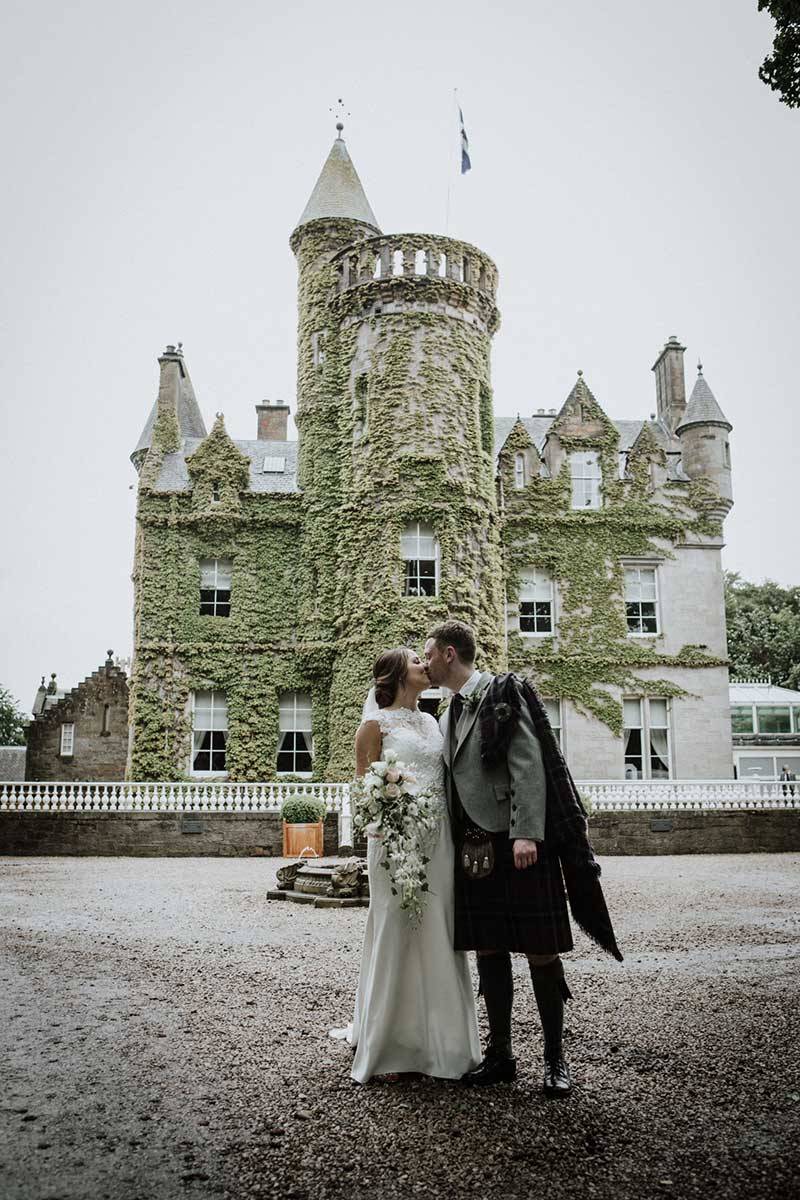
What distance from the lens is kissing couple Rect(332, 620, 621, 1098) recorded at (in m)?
4.80

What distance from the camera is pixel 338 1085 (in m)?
4.85

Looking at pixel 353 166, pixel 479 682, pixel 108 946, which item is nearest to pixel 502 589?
pixel 353 166

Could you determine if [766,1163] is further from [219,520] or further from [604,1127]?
[219,520]

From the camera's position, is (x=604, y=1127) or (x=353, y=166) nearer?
(x=604, y=1127)

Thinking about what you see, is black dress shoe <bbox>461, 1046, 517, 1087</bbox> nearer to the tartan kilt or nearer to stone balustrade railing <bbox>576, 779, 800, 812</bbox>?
the tartan kilt

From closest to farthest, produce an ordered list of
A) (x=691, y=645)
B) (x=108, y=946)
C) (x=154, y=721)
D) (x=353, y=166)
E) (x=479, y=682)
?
(x=479, y=682), (x=108, y=946), (x=154, y=721), (x=691, y=645), (x=353, y=166)

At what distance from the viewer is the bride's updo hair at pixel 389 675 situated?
545cm

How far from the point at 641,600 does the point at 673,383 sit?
7427 millimetres

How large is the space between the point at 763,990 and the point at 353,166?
1102 inches

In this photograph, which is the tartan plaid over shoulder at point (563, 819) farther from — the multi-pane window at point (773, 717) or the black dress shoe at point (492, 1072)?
the multi-pane window at point (773, 717)

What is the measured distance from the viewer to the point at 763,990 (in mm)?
6969

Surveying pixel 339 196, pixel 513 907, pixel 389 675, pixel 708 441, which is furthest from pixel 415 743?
pixel 339 196

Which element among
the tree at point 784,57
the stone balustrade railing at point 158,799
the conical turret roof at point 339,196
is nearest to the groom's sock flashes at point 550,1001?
the tree at point 784,57

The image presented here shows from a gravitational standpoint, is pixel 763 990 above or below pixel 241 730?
below
